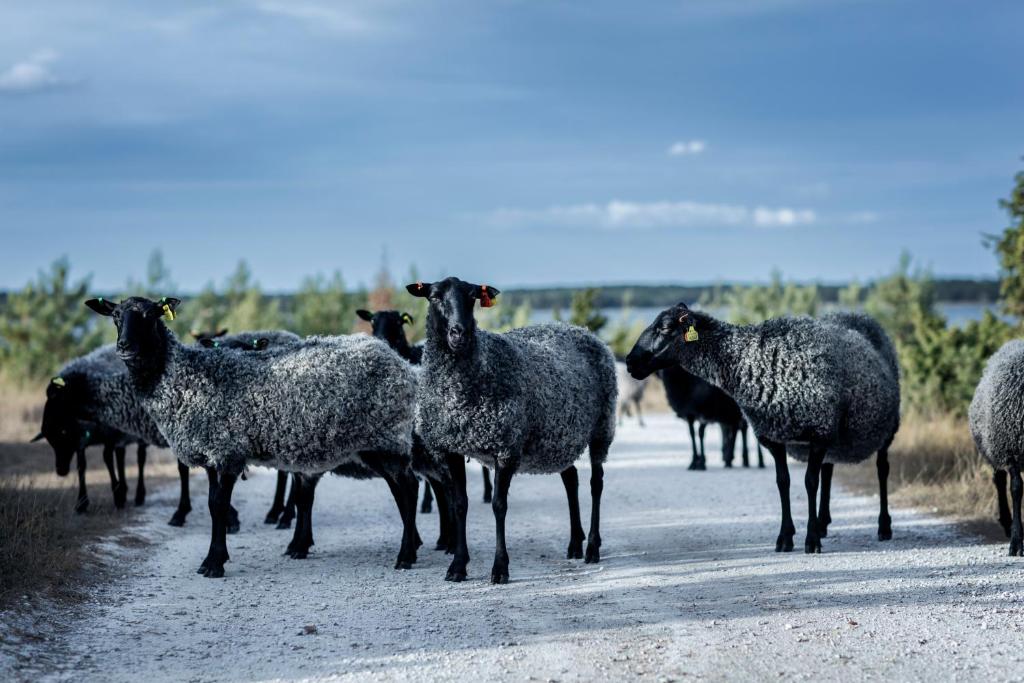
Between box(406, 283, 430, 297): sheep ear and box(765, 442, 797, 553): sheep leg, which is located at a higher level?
box(406, 283, 430, 297): sheep ear

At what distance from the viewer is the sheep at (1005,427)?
10.7m

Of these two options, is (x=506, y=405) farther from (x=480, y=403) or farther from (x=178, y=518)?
(x=178, y=518)

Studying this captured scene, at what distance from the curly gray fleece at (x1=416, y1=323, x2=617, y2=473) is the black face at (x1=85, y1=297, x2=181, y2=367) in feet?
9.30

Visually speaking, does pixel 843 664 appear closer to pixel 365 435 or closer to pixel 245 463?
pixel 365 435

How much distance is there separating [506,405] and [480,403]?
9.4 inches

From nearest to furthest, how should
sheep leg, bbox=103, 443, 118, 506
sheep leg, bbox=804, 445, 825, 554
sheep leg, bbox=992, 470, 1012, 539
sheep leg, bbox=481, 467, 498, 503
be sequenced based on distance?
sheep leg, bbox=804, 445, 825, 554
sheep leg, bbox=992, 470, 1012, 539
sheep leg, bbox=103, 443, 118, 506
sheep leg, bbox=481, 467, 498, 503

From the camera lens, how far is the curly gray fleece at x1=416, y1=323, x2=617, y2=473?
9883 millimetres

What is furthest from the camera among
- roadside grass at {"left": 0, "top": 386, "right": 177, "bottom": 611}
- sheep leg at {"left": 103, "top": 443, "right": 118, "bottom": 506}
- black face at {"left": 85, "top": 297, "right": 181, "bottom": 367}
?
sheep leg at {"left": 103, "top": 443, "right": 118, "bottom": 506}

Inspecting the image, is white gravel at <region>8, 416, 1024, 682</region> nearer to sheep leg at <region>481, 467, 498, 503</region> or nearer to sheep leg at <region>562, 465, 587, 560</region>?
sheep leg at <region>562, 465, 587, 560</region>

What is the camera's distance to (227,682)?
7035 millimetres

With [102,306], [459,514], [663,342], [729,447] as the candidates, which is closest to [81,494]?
[102,306]

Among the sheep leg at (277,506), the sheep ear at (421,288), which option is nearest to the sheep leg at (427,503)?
the sheep leg at (277,506)

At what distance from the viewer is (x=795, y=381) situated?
1124 cm

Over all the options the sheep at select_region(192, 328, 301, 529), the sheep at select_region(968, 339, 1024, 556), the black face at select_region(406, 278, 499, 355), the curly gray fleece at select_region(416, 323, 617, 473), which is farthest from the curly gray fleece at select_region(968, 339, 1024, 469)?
the sheep at select_region(192, 328, 301, 529)
